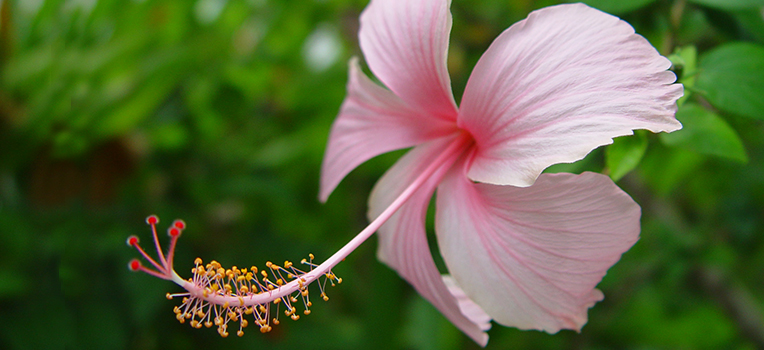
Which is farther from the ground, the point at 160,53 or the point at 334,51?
the point at 160,53

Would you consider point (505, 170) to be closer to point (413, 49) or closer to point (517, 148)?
point (517, 148)

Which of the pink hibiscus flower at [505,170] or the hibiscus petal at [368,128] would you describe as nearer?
the pink hibiscus flower at [505,170]

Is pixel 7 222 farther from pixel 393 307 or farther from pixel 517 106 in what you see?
pixel 517 106

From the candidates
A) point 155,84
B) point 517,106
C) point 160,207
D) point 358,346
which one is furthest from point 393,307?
point 517,106

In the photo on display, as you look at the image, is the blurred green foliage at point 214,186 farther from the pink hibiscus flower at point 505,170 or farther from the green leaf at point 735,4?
the pink hibiscus flower at point 505,170

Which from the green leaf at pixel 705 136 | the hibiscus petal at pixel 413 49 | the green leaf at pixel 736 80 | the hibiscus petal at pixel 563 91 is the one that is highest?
the hibiscus petal at pixel 413 49

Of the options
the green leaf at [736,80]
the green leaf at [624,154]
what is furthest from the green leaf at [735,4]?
the green leaf at [624,154]

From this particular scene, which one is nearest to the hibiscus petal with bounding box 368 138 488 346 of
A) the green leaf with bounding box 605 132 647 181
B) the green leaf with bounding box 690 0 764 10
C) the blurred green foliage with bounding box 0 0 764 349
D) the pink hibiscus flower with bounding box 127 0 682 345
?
the pink hibiscus flower with bounding box 127 0 682 345

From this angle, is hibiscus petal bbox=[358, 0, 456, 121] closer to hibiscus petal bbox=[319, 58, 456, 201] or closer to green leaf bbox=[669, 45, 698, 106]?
hibiscus petal bbox=[319, 58, 456, 201]

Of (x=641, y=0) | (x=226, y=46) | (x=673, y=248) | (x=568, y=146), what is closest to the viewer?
(x=568, y=146)
